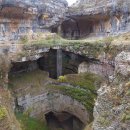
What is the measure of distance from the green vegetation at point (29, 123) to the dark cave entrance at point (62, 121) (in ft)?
5.03

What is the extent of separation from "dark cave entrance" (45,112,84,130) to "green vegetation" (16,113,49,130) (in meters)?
1.53

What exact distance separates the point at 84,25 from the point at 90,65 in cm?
918

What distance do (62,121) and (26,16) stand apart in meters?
8.58

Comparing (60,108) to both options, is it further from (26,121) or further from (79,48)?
(79,48)

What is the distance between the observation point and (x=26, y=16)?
57.1 feet

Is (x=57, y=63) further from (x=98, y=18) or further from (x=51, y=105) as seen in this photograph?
(x=98, y=18)

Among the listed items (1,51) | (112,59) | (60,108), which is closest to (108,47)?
(112,59)

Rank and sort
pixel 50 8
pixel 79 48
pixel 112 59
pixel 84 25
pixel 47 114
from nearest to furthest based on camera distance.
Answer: pixel 112 59 < pixel 79 48 < pixel 47 114 < pixel 50 8 < pixel 84 25

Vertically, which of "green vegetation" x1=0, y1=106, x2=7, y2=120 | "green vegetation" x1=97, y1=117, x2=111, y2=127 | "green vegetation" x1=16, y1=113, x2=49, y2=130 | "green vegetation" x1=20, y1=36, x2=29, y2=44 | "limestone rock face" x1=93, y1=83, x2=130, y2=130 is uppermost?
"green vegetation" x1=20, y1=36, x2=29, y2=44

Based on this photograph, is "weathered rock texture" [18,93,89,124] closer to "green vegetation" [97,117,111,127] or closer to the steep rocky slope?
the steep rocky slope

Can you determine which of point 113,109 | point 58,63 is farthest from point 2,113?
point 58,63

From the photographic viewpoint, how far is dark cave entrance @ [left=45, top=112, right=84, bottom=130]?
1595 cm

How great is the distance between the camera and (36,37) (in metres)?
17.7

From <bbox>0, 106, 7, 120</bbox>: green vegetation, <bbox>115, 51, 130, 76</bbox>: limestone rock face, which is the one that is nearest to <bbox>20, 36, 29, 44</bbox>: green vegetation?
<bbox>0, 106, 7, 120</bbox>: green vegetation
